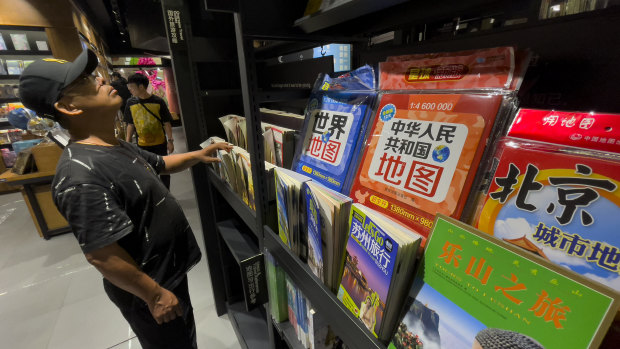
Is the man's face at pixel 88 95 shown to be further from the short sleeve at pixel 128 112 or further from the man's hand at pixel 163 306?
the short sleeve at pixel 128 112

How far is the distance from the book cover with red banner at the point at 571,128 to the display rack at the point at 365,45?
0.19 meters

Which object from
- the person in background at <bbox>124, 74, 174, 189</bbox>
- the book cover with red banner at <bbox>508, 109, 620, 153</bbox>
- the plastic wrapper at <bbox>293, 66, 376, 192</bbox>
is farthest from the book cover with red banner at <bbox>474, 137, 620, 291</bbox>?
the person in background at <bbox>124, 74, 174, 189</bbox>

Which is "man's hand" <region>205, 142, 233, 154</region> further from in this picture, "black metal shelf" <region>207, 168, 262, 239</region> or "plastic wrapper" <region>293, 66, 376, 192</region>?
"plastic wrapper" <region>293, 66, 376, 192</region>

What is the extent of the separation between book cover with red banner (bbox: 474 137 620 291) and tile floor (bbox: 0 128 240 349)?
6.54ft

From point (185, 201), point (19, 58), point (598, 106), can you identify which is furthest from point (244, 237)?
point (19, 58)

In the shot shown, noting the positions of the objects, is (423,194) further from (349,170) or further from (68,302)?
(68,302)

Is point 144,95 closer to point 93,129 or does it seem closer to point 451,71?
point 93,129

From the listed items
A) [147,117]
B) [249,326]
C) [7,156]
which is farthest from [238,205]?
[7,156]

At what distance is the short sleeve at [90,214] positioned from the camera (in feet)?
3.12

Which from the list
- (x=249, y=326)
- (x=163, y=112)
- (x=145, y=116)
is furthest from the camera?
(x=163, y=112)

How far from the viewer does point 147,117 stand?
337 cm

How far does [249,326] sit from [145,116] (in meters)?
2.79

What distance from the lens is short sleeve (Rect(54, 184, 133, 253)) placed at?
95 centimetres

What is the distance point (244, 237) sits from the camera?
1.80m
